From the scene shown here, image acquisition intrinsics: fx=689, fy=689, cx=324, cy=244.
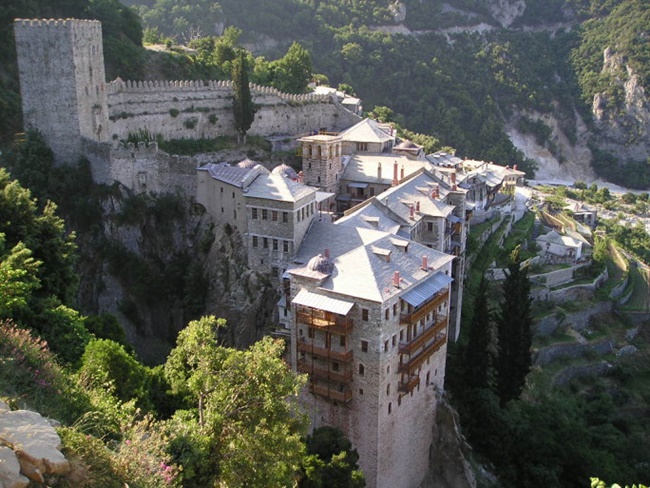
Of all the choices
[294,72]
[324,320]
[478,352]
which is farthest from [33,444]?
[294,72]

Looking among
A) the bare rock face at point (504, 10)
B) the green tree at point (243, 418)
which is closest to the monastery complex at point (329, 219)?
the green tree at point (243, 418)

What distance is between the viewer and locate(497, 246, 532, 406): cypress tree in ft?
149

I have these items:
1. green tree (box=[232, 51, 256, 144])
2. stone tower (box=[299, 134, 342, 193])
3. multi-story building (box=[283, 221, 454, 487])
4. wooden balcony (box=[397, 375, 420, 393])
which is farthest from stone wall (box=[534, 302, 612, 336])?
green tree (box=[232, 51, 256, 144])

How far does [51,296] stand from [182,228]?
57.2ft

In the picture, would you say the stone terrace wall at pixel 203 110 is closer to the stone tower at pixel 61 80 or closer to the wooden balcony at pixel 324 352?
the stone tower at pixel 61 80

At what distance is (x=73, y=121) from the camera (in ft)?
155

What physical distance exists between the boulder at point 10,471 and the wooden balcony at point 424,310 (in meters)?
23.0

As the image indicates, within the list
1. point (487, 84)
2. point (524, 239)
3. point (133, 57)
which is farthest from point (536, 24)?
point (133, 57)

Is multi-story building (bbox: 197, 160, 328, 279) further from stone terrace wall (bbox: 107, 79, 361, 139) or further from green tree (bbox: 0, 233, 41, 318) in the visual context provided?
green tree (bbox: 0, 233, 41, 318)

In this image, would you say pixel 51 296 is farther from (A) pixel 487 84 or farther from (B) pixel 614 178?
(B) pixel 614 178

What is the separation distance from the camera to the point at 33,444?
48.5ft

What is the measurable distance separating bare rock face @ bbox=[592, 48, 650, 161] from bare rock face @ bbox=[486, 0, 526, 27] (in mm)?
24921

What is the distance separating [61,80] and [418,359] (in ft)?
98.5

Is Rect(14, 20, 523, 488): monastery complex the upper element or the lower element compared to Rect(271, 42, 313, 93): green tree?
lower
